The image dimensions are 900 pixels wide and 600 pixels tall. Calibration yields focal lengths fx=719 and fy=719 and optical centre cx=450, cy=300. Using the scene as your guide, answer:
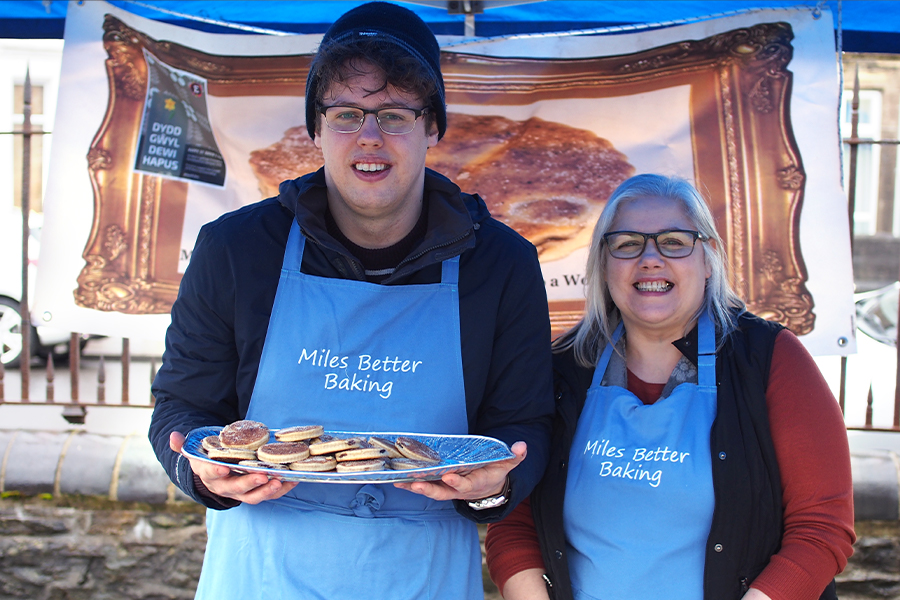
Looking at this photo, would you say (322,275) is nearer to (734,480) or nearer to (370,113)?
(370,113)

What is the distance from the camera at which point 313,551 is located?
64.2 inches

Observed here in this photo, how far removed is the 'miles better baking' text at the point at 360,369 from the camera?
5.48 ft

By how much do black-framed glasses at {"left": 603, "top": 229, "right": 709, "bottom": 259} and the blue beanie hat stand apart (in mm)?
600

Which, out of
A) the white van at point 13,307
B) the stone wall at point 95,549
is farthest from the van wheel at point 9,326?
the stone wall at point 95,549

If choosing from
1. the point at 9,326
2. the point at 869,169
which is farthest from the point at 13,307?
the point at 869,169

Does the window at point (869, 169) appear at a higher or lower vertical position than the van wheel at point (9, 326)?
higher

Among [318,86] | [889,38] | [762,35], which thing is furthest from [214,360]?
[889,38]

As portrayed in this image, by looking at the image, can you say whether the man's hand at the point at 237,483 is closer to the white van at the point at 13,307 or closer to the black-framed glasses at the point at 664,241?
the black-framed glasses at the point at 664,241

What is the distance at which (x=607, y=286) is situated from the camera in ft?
6.82

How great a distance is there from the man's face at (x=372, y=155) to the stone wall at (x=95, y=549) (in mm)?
2283

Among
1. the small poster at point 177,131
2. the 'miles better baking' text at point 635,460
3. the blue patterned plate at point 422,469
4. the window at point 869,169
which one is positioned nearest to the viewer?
the blue patterned plate at point 422,469

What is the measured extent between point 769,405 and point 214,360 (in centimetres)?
134

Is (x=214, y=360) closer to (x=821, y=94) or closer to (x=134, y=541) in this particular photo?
(x=134, y=541)

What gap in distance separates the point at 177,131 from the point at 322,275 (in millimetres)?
1832
